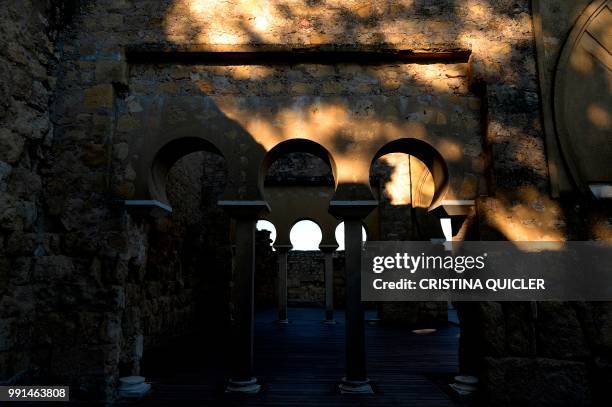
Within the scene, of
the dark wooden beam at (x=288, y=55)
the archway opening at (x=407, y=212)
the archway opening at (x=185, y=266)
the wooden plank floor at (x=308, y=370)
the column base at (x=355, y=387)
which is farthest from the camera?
the archway opening at (x=407, y=212)

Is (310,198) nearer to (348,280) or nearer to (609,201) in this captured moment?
(348,280)

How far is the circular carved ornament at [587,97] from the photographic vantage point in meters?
3.66

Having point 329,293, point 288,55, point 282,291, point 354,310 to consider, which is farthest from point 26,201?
point 329,293

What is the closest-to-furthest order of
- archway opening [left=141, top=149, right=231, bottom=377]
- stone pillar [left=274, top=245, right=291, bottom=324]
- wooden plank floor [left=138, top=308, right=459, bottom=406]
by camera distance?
wooden plank floor [left=138, top=308, right=459, bottom=406] → archway opening [left=141, top=149, right=231, bottom=377] → stone pillar [left=274, top=245, right=291, bottom=324]

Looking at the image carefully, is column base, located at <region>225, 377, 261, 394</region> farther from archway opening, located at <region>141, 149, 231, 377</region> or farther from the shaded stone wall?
the shaded stone wall

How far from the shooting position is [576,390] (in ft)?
10.6

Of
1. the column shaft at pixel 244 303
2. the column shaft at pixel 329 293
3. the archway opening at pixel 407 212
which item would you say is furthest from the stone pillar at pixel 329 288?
the column shaft at pixel 244 303

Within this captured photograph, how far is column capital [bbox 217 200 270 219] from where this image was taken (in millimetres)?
Answer: 3744

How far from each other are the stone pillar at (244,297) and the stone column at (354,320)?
2.86ft

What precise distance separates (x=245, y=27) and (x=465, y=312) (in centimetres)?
356

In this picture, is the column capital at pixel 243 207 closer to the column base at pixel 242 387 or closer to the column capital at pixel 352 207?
the column capital at pixel 352 207

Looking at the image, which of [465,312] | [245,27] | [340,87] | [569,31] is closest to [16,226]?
[245,27]

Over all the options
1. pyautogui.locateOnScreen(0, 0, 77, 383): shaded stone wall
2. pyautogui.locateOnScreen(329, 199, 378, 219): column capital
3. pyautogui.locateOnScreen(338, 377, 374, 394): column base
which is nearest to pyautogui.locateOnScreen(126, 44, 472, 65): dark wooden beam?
pyautogui.locateOnScreen(0, 0, 77, 383): shaded stone wall

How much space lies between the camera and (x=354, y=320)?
3.75m
